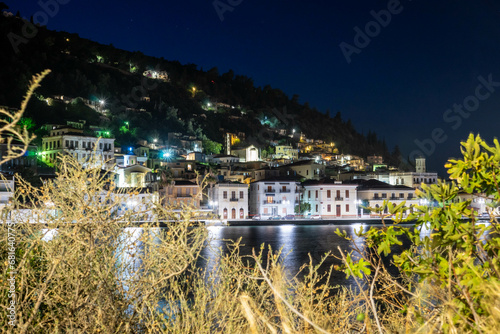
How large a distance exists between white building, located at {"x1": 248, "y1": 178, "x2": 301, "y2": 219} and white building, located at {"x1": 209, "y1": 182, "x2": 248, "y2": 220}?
256cm

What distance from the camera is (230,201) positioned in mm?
45781

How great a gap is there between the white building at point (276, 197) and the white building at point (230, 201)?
2.56 m

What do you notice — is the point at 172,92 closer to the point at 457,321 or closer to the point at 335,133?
the point at 335,133

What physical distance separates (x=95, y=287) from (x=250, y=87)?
128490mm

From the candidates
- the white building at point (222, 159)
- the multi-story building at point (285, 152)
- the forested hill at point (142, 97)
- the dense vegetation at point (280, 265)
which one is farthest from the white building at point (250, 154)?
the dense vegetation at point (280, 265)

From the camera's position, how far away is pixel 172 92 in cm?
9812

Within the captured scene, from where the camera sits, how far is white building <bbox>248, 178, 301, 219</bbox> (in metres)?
48.4

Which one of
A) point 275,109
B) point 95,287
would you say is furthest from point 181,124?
point 95,287

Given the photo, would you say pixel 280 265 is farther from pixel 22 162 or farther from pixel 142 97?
pixel 142 97

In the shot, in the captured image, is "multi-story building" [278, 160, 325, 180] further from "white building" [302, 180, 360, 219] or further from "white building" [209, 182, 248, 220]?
"white building" [209, 182, 248, 220]

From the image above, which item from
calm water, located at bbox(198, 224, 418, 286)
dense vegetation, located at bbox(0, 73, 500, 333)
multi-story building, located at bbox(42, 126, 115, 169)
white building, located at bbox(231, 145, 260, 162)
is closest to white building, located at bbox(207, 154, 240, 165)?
white building, located at bbox(231, 145, 260, 162)

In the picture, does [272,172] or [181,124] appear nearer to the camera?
[272,172]

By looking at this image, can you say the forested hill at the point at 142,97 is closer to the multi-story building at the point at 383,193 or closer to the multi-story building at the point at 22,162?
the multi-story building at the point at 22,162

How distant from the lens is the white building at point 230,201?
1779 inches
